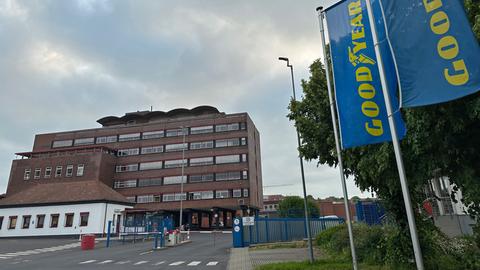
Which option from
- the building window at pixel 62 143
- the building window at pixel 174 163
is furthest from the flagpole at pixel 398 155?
the building window at pixel 62 143

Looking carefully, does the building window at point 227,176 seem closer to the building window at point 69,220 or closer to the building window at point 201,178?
the building window at point 201,178

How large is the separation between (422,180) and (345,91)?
9.57 feet

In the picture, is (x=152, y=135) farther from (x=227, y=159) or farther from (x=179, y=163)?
(x=227, y=159)

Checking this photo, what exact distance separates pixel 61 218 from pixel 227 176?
26015 millimetres

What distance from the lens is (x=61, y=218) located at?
39.1m

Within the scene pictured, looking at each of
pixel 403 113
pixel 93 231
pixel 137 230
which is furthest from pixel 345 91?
pixel 93 231

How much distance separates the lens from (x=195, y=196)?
55.7 meters

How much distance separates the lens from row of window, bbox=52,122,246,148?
196 ft

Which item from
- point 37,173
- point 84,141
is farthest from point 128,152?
point 37,173

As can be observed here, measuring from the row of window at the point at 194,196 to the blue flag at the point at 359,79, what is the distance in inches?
1883

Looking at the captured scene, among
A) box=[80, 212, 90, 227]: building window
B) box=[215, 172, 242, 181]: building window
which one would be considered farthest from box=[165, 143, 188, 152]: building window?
box=[80, 212, 90, 227]: building window

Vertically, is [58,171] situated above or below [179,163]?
below

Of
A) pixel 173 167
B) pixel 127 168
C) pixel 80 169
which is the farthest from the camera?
pixel 127 168

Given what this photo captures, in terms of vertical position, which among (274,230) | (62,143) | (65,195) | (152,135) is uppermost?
(62,143)
